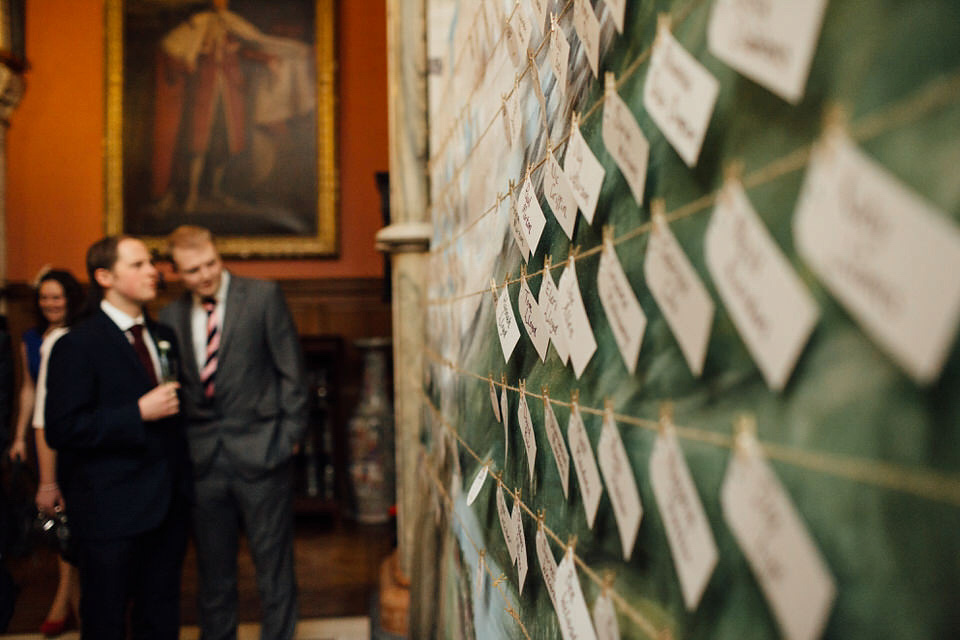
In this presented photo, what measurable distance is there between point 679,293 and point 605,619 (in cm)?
31

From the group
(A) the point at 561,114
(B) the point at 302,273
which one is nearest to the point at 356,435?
(B) the point at 302,273

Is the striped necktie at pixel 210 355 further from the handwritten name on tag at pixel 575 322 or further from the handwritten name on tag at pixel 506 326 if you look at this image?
the handwritten name on tag at pixel 575 322

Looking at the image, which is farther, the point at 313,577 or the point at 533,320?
the point at 313,577

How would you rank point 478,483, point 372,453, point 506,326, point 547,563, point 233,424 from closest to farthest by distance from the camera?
point 547,563 → point 506,326 → point 478,483 → point 233,424 → point 372,453

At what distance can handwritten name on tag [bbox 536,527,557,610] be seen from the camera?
77 cm

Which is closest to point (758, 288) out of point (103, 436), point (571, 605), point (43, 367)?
point (571, 605)

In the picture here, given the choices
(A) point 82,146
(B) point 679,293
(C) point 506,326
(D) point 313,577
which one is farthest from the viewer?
(A) point 82,146

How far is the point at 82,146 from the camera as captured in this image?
5062 mm

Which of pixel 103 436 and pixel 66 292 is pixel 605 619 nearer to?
pixel 103 436

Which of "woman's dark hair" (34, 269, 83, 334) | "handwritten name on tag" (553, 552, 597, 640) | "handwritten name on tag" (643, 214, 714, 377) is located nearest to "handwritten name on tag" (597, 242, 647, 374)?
"handwritten name on tag" (643, 214, 714, 377)

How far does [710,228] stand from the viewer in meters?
0.42

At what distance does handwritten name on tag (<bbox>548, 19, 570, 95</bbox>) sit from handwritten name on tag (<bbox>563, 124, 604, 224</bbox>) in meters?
0.07

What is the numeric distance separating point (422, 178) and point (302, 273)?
2.77 m

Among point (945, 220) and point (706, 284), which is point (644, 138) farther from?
point (945, 220)
